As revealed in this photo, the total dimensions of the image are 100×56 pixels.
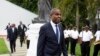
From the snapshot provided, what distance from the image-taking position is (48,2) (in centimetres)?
1930

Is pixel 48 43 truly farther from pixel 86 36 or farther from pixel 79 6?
pixel 79 6

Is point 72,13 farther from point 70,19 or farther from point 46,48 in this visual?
point 46,48

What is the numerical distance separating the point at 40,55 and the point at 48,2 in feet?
33.7

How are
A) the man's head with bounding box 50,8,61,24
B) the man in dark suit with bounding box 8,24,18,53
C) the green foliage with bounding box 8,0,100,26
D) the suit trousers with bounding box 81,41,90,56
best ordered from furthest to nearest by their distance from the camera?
the green foliage with bounding box 8,0,100,26
the man in dark suit with bounding box 8,24,18,53
the suit trousers with bounding box 81,41,90,56
the man's head with bounding box 50,8,61,24

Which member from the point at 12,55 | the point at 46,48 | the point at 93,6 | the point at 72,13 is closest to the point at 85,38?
the point at 12,55

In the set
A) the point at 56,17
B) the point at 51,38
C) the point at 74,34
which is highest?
the point at 56,17

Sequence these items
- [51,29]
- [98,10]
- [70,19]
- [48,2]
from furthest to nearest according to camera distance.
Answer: [70,19] → [98,10] → [48,2] → [51,29]

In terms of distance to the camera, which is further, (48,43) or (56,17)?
(48,43)

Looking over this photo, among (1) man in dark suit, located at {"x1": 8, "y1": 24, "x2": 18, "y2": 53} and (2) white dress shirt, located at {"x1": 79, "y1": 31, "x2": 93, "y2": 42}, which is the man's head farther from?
(1) man in dark suit, located at {"x1": 8, "y1": 24, "x2": 18, "y2": 53}

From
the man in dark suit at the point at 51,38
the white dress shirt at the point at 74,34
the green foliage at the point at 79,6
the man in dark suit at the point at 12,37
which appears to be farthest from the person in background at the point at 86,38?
the green foliage at the point at 79,6

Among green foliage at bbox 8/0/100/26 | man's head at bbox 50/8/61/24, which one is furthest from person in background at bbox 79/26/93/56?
green foliage at bbox 8/0/100/26

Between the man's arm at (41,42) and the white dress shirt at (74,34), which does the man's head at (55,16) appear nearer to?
the man's arm at (41,42)

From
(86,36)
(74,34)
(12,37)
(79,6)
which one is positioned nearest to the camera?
(86,36)

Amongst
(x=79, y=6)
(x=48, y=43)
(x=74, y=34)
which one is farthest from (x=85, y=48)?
(x=79, y=6)
